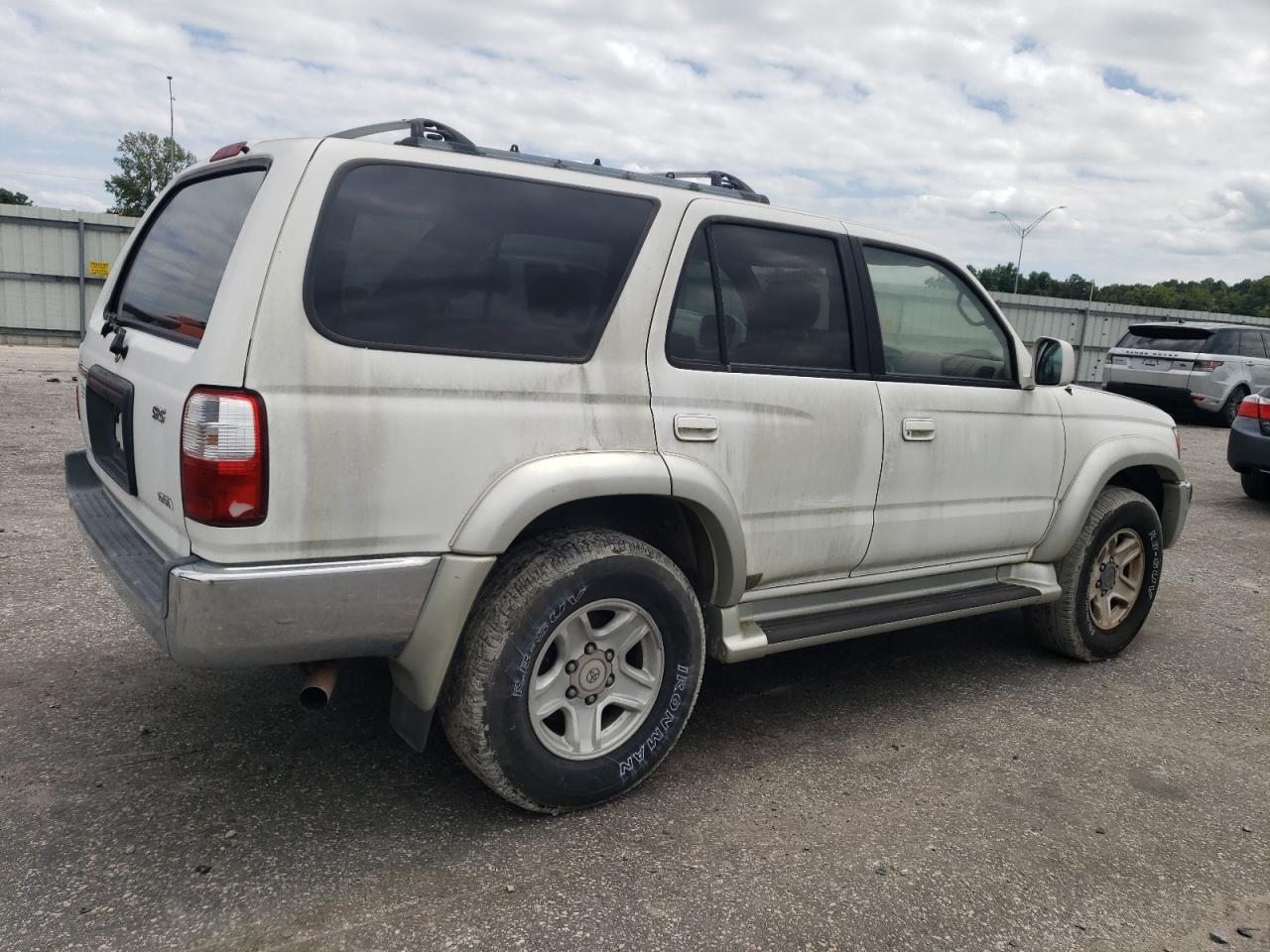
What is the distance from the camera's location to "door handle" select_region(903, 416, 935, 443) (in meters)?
3.75

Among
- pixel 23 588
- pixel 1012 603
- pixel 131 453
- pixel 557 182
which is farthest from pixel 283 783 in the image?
pixel 1012 603

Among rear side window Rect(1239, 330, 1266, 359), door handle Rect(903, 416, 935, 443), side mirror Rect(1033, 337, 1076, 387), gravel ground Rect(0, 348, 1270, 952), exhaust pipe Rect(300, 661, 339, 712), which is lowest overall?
gravel ground Rect(0, 348, 1270, 952)

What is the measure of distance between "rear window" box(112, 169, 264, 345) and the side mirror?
10.1ft

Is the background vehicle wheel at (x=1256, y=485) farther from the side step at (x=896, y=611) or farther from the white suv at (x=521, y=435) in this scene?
the white suv at (x=521, y=435)

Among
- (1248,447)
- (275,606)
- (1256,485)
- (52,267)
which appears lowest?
(1256,485)

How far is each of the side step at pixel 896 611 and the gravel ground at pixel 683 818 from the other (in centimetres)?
42

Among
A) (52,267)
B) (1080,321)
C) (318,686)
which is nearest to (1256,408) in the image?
(318,686)

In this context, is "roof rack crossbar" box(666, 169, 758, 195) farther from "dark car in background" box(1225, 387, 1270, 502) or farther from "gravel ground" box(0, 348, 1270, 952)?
"dark car in background" box(1225, 387, 1270, 502)

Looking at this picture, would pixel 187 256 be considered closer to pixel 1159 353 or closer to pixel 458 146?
pixel 458 146

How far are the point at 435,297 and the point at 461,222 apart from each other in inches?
9.5

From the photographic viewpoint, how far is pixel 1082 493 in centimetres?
444

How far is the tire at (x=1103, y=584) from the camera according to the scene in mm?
4562

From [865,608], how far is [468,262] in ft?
6.41

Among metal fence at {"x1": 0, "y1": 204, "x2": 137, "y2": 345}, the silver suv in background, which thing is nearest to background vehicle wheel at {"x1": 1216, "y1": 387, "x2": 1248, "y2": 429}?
the silver suv in background
